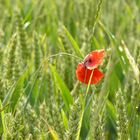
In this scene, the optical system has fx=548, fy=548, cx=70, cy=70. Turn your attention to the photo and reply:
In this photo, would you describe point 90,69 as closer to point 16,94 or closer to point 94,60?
point 94,60

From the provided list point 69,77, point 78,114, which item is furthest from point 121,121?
point 69,77

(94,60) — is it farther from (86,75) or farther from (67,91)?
(67,91)

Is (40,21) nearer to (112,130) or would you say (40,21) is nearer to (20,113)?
(112,130)

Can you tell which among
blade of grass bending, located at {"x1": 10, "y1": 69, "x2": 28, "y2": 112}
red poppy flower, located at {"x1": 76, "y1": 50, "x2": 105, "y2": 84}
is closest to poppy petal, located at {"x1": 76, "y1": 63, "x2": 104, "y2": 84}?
red poppy flower, located at {"x1": 76, "y1": 50, "x2": 105, "y2": 84}

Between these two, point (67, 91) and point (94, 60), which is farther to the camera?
point (67, 91)

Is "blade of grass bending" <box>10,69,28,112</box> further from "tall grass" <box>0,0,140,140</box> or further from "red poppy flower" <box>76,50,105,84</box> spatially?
"red poppy flower" <box>76,50,105,84</box>

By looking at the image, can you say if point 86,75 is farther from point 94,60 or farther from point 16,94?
point 16,94

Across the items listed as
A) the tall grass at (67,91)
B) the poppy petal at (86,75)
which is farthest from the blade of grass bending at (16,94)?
the poppy petal at (86,75)

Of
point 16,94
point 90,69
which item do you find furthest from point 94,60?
point 16,94
